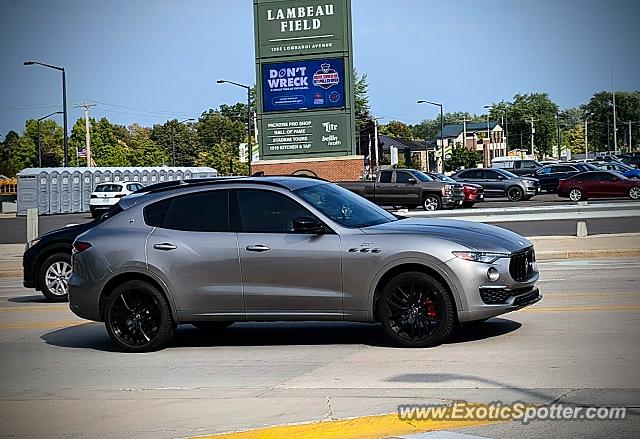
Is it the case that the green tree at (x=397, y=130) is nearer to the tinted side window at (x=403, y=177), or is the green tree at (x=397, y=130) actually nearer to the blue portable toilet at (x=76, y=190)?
the blue portable toilet at (x=76, y=190)

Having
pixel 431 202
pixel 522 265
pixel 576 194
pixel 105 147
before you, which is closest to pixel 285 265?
pixel 522 265

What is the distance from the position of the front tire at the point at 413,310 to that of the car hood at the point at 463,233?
1.55ft

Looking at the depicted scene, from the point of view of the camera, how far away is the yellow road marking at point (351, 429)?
685 cm

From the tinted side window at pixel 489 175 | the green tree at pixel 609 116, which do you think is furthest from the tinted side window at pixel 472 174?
the green tree at pixel 609 116

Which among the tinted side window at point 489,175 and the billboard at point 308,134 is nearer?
the billboard at point 308,134

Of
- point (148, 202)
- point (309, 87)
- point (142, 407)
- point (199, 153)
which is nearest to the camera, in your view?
point (142, 407)

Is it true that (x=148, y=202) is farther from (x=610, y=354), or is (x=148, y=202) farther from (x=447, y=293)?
(x=610, y=354)

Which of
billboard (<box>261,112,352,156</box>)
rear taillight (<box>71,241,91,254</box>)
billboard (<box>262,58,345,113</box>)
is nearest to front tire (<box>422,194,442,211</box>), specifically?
billboard (<box>261,112,352,156</box>)

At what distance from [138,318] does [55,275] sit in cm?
570

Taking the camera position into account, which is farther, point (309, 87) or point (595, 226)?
point (309, 87)

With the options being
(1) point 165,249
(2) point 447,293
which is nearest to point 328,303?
(2) point 447,293

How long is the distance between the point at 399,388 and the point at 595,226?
76.4 feet

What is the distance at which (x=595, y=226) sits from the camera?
A: 99.1 feet

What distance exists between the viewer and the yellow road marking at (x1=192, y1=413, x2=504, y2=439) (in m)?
6.85
